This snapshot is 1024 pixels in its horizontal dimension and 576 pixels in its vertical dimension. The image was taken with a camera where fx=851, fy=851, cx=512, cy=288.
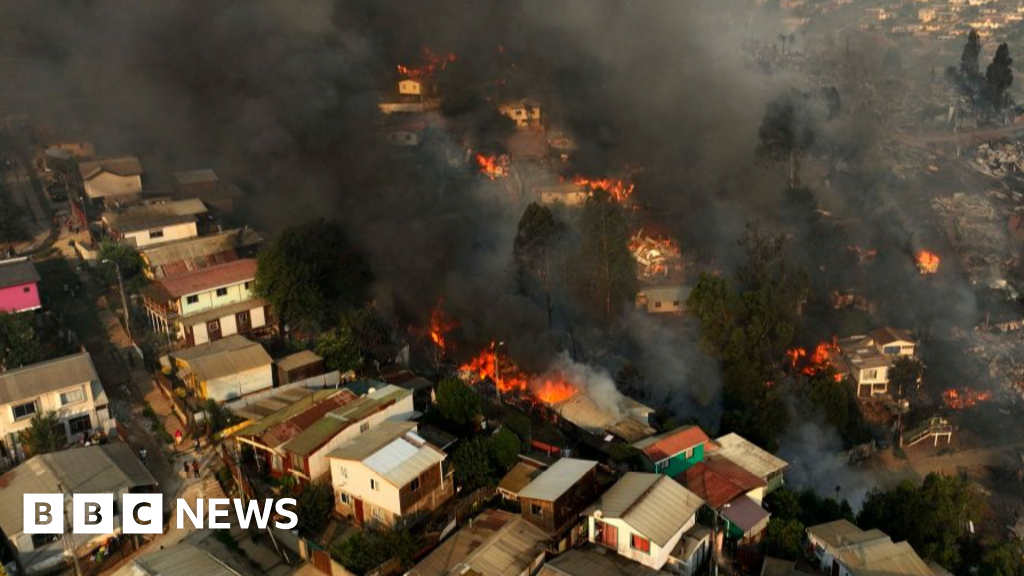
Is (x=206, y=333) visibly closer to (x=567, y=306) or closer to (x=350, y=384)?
(x=350, y=384)

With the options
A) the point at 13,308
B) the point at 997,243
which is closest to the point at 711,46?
the point at 997,243

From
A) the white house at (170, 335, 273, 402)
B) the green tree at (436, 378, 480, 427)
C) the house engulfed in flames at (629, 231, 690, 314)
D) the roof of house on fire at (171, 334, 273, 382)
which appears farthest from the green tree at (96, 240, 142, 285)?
the house engulfed in flames at (629, 231, 690, 314)

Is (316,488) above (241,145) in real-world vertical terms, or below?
below

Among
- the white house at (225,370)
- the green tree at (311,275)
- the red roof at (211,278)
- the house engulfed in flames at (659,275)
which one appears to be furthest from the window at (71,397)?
the house engulfed in flames at (659,275)

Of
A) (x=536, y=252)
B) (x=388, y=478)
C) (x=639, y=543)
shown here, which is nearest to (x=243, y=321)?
(x=536, y=252)

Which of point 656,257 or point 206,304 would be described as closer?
point 206,304

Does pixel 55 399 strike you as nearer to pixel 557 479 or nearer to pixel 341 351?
pixel 341 351

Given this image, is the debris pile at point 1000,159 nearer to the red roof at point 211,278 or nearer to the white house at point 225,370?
the red roof at point 211,278
